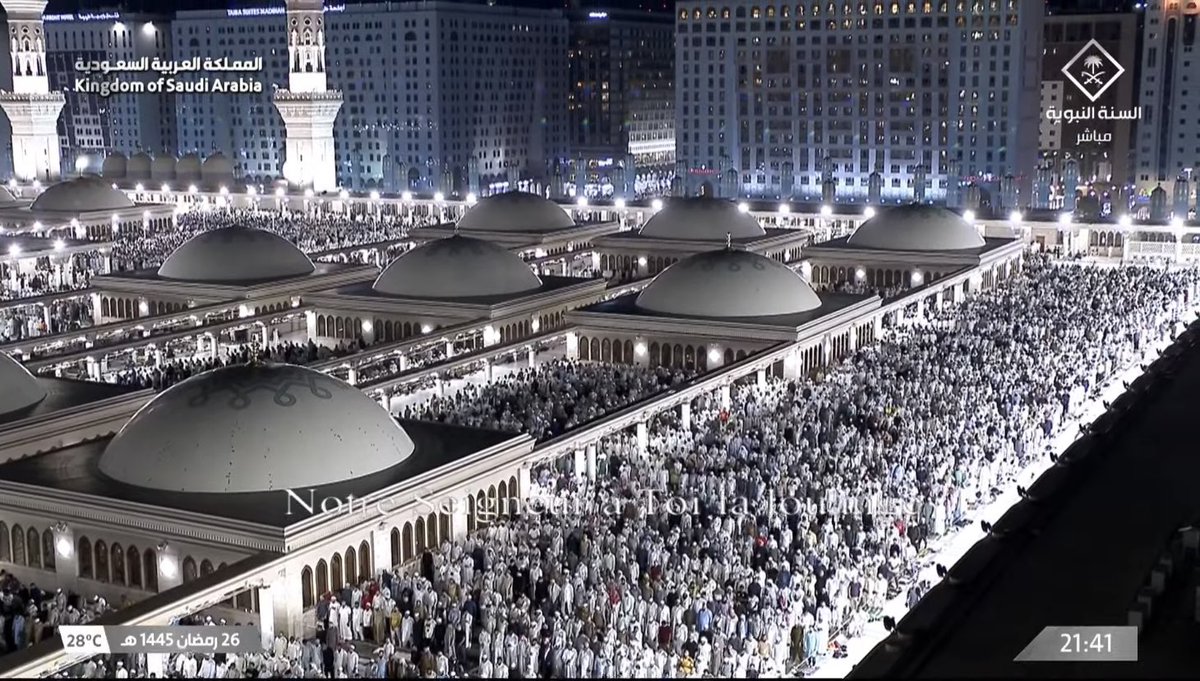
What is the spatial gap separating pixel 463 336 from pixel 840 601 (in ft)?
70.2

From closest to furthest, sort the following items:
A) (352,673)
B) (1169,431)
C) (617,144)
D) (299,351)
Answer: (352,673) < (1169,431) < (299,351) < (617,144)

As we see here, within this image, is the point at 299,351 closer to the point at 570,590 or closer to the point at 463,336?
the point at 463,336

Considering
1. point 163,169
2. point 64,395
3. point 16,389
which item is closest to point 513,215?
point 64,395

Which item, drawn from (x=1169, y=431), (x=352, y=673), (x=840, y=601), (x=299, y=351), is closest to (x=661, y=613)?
(x=840, y=601)

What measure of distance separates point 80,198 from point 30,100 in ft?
62.8

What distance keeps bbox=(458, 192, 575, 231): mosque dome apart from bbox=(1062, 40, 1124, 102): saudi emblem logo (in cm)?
7807

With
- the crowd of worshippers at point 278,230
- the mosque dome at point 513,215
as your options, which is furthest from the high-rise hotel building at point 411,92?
the mosque dome at point 513,215

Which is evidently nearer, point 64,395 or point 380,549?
point 380,549

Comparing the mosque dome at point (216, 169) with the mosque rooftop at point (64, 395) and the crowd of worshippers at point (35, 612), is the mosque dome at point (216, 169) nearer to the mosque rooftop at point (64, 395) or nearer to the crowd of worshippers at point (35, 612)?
the mosque rooftop at point (64, 395)

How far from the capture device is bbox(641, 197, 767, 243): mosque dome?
2247 inches

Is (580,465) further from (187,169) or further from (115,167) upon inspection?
(115,167)

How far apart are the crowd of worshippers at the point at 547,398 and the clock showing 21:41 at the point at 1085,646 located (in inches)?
508

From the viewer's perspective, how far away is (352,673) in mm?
18141

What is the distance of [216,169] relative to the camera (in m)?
102
